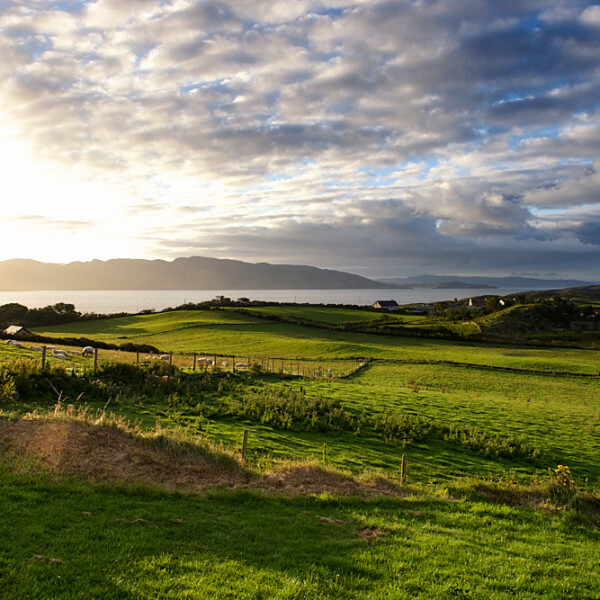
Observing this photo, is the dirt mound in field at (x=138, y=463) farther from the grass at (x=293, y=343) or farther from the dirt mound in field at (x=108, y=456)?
the grass at (x=293, y=343)

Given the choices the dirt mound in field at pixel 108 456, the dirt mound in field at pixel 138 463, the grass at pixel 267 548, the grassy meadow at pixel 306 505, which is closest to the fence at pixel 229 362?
the grassy meadow at pixel 306 505

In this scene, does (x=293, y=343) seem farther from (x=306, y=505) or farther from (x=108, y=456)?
(x=306, y=505)

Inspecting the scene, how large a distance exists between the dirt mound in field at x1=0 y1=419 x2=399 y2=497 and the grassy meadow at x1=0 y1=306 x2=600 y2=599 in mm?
175

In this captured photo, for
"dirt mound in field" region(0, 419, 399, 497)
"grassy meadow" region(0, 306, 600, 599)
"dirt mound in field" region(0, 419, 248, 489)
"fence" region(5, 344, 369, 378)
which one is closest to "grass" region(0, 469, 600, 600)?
"grassy meadow" region(0, 306, 600, 599)

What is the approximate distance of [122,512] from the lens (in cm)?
903

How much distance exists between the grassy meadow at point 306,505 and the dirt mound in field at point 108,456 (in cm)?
26

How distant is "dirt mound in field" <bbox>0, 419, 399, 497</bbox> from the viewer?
1105 centimetres

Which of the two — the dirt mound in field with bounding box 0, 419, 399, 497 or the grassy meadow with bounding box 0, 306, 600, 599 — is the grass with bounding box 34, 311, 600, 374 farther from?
the dirt mound in field with bounding box 0, 419, 399, 497

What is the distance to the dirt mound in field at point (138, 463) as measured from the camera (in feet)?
36.3

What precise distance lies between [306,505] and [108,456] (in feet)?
18.2

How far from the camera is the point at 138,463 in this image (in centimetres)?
1188

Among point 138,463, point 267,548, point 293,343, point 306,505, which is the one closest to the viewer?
point 267,548

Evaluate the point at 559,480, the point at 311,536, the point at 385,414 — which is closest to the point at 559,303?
the point at 385,414

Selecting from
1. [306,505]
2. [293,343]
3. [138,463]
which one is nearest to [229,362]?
[293,343]
